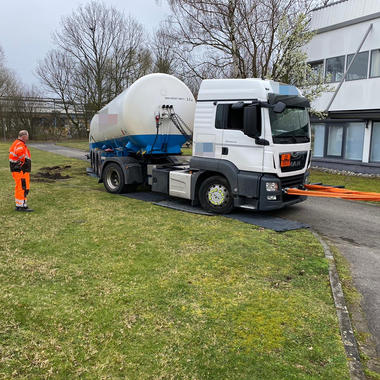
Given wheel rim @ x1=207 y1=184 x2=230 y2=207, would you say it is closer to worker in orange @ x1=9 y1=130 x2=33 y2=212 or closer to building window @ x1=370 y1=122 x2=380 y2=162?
worker in orange @ x1=9 y1=130 x2=33 y2=212

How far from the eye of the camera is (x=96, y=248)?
19.2 feet

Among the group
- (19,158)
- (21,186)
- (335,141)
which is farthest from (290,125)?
(335,141)

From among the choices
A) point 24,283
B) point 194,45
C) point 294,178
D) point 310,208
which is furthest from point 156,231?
point 194,45

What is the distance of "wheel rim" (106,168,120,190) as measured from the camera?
10.9m

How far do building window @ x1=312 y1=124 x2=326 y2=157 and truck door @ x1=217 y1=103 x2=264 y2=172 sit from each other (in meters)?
12.0

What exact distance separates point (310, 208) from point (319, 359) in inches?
267

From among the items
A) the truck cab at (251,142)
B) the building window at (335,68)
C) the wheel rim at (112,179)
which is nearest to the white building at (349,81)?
the building window at (335,68)

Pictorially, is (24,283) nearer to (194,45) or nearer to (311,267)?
(311,267)

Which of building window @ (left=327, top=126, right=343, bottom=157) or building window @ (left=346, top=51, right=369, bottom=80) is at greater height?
building window @ (left=346, top=51, right=369, bottom=80)

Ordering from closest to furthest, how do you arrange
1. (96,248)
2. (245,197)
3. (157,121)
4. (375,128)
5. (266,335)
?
(266,335)
(96,248)
(245,197)
(157,121)
(375,128)

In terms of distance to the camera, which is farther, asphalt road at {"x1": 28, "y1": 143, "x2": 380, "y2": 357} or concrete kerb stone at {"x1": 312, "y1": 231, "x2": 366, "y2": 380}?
asphalt road at {"x1": 28, "y1": 143, "x2": 380, "y2": 357}

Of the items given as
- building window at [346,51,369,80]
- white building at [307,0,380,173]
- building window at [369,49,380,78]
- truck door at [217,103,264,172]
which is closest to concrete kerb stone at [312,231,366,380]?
truck door at [217,103,264,172]

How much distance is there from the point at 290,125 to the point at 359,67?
34.8 ft

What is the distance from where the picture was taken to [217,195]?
8242 millimetres
